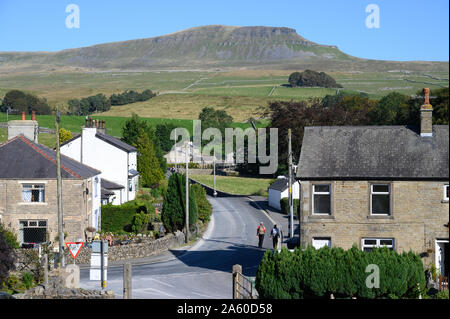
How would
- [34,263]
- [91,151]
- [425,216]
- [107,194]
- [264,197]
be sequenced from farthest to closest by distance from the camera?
1. [264,197]
2. [91,151]
3. [107,194]
4. [34,263]
5. [425,216]

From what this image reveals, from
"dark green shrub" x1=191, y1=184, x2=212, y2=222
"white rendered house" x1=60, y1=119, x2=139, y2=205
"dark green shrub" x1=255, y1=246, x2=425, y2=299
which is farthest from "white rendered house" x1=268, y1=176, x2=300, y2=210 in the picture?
"dark green shrub" x1=255, y1=246, x2=425, y2=299

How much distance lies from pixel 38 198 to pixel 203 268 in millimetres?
12254

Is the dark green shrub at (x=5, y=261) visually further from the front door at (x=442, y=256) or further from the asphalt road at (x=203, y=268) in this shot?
the front door at (x=442, y=256)

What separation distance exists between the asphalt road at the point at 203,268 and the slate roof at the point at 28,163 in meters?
8.16

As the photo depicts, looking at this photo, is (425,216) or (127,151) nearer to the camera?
(425,216)

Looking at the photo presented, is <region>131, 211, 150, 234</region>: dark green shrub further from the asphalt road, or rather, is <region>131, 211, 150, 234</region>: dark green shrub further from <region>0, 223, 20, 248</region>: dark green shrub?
<region>0, 223, 20, 248</region>: dark green shrub

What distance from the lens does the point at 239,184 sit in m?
92.5

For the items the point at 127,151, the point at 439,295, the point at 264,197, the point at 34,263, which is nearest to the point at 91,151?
the point at 127,151

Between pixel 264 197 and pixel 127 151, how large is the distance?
2222 centimetres

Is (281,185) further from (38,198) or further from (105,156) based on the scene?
(38,198)

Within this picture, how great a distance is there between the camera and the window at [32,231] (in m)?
41.7

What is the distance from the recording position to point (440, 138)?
3106cm

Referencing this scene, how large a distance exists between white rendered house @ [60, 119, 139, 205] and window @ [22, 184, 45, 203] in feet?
64.9
